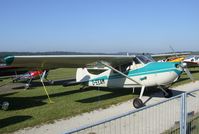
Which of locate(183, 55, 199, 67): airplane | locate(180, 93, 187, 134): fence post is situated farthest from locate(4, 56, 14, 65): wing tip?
locate(183, 55, 199, 67): airplane

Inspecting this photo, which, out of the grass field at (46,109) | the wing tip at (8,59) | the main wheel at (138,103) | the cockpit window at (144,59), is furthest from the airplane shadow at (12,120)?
the cockpit window at (144,59)

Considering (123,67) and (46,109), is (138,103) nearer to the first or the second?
(123,67)

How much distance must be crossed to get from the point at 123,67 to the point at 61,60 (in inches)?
123

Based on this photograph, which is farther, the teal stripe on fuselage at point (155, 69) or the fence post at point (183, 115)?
the teal stripe on fuselage at point (155, 69)

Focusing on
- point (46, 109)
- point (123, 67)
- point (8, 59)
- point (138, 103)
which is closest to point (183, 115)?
point (138, 103)

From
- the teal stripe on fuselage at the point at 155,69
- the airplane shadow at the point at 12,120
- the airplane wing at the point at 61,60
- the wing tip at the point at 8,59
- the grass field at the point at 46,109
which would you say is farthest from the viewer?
the teal stripe on fuselage at the point at 155,69

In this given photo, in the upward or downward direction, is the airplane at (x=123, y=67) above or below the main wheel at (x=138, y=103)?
above

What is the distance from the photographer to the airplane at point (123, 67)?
10359mm

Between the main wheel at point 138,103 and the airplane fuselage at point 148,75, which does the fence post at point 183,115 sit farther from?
the airplane fuselage at point 148,75

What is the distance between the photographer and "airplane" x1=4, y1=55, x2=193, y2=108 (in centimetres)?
1036

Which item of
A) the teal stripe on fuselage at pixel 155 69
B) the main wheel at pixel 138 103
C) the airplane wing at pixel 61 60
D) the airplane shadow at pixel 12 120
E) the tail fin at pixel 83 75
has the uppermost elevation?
the airplane wing at pixel 61 60

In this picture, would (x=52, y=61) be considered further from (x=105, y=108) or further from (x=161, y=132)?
(x=161, y=132)

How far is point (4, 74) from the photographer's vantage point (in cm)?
1249

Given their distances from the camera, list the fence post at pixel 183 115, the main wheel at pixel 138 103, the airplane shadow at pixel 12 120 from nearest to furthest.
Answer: the fence post at pixel 183 115 → the airplane shadow at pixel 12 120 → the main wheel at pixel 138 103
